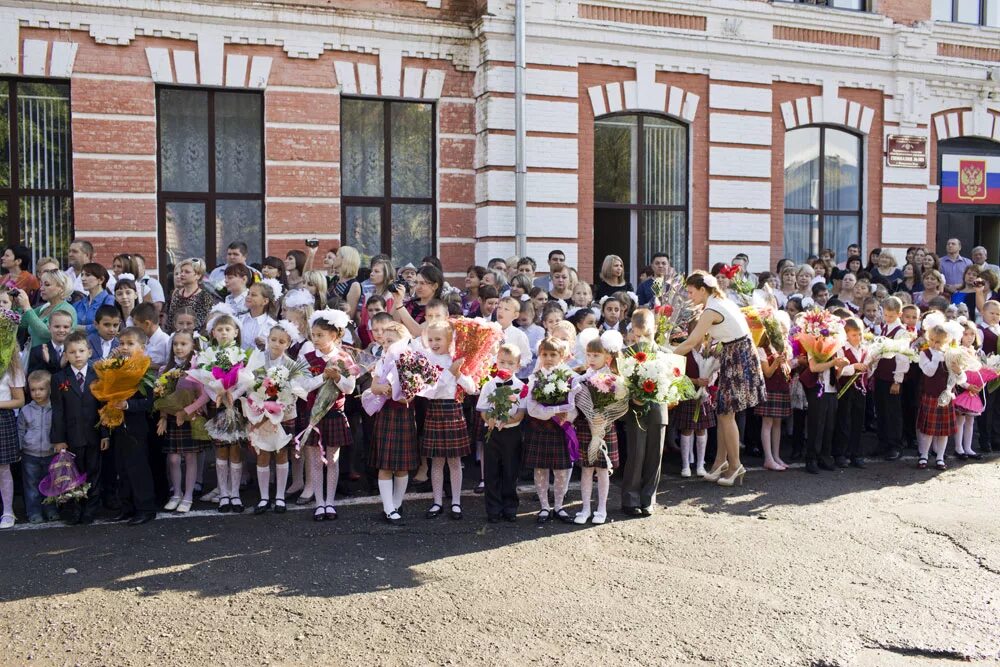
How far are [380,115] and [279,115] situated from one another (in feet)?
5.07

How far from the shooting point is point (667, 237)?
53.4ft

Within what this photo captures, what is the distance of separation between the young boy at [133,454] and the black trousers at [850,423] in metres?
6.54

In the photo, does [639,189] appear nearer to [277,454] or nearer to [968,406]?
[968,406]

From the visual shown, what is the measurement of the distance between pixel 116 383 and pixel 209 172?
6.49m

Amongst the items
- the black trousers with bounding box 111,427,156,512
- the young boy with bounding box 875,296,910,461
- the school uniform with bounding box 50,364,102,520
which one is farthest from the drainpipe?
the school uniform with bounding box 50,364,102,520

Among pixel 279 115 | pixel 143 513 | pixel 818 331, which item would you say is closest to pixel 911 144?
pixel 818 331

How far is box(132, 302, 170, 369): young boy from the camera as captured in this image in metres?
8.59

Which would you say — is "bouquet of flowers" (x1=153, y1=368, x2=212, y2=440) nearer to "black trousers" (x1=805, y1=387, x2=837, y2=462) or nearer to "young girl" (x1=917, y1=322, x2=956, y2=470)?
"black trousers" (x1=805, y1=387, x2=837, y2=462)

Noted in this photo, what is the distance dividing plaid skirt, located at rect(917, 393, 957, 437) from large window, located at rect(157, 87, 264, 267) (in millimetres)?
8696

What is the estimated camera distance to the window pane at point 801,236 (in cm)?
1702

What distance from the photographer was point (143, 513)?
779cm

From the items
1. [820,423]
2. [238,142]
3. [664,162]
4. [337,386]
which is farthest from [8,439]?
[664,162]

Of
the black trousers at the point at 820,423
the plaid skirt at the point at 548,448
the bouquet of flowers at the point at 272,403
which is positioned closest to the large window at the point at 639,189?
the black trousers at the point at 820,423

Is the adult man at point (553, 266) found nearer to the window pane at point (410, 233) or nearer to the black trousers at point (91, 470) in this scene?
the window pane at point (410, 233)
